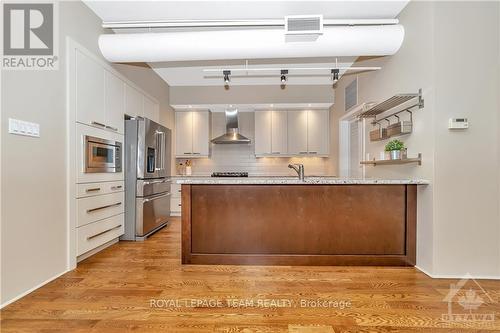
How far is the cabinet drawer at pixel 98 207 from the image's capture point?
2.79 meters

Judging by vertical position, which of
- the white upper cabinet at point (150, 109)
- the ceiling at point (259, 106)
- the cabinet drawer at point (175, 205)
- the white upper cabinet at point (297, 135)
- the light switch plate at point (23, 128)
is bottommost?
the cabinet drawer at point (175, 205)

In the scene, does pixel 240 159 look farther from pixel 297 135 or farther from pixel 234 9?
pixel 234 9

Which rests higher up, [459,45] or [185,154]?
[459,45]

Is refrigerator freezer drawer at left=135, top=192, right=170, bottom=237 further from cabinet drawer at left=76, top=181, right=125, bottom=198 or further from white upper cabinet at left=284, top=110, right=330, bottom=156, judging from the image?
white upper cabinet at left=284, top=110, right=330, bottom=156

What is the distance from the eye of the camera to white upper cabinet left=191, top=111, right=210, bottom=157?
223 inches

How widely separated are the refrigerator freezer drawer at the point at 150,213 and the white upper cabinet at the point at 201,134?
4.45ft

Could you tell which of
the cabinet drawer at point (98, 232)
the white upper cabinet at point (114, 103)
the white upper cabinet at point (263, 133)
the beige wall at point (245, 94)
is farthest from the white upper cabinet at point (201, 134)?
the cabinet drawer at point (98, 232)

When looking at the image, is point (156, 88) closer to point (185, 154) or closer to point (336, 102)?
point (185, 154)

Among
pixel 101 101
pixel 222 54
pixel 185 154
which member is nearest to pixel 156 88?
pixel 185 154

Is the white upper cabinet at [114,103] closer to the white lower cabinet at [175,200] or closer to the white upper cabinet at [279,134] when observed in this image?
the white lower cabinet at [175,200]

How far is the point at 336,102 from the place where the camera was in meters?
5.23

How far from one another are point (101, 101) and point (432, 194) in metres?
3.62

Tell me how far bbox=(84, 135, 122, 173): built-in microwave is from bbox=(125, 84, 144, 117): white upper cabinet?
1.83ft

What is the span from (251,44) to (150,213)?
8.94 ft
